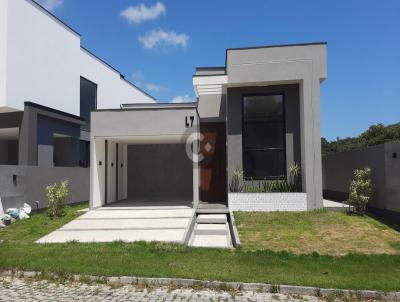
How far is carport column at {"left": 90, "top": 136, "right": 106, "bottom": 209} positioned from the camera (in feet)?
45.2

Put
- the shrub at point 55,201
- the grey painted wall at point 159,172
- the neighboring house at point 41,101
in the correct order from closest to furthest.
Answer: the shrub at point 55,201, the neighboring house at point 41,101, the grey painted wall at point 159,172

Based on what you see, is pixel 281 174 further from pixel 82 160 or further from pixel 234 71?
pixel 82 160

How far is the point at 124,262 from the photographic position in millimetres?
7273

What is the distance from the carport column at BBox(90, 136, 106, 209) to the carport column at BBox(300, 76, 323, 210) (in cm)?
774

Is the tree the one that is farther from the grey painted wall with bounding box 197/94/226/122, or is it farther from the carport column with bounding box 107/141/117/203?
the carport column with bounding box 107/141/117/203

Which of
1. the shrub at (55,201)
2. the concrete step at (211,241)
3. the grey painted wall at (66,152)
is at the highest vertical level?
the grey painted wall at (66,152)

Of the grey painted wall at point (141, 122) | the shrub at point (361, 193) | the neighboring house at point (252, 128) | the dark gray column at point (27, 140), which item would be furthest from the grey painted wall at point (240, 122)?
the dark gray column at point (27, 140)

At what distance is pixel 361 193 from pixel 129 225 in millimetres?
7457

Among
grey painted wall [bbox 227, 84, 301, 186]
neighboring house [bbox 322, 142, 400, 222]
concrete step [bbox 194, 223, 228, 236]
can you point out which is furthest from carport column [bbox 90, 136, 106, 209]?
neighboring house [bbox 322, 142, 400, 222]

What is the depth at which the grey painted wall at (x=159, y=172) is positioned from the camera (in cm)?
1830

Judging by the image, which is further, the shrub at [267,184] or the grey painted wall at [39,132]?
the grey painted wall at [39,132]

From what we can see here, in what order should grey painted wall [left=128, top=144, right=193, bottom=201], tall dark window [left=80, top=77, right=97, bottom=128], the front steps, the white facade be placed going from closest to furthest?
the front steps, the white facade, grey painted wall [left=128, top=144, right=193, bottom=201], tall dark window [left=80, top=77, right=97, bottom=128]

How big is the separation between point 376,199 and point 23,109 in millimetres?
14904

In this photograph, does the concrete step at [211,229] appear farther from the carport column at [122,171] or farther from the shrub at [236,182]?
the carport column at [122,171]
